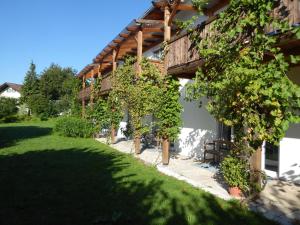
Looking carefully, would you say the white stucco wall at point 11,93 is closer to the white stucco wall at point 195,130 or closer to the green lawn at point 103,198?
the white stucco wall at point 195,130

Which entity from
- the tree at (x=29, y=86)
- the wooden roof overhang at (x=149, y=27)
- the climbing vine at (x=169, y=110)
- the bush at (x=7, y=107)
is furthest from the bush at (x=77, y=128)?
the tree at (x=29, y=86)

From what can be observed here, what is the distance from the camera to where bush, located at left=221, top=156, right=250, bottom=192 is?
22.1ft

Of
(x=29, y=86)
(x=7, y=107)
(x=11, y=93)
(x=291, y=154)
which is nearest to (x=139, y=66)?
(x=291, y=154)

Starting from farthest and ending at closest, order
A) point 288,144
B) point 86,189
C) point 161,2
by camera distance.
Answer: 1. point 161,2
2. point 288,144
3. point 86,189

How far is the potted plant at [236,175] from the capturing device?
6.72 metres

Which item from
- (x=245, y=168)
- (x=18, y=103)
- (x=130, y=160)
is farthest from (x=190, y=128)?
(x=18, y=103)

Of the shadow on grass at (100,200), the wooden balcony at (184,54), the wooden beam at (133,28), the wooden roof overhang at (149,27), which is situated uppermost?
the wooden roof overhang at (149,27)

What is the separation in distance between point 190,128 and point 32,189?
7.28m

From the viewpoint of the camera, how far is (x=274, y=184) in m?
8.16

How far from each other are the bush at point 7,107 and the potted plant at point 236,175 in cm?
4263

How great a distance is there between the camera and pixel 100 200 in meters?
6.63

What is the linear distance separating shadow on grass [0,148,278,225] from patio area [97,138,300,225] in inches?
16.4

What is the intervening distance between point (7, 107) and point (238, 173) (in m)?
45.4

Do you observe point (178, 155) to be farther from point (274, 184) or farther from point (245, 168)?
point (245, 168)
